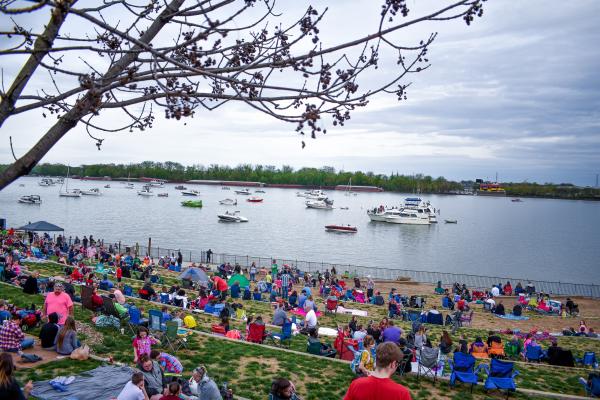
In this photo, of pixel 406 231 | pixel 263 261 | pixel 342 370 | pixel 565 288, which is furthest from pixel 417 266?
pixel 342 370

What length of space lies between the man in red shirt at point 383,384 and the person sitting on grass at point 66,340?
7.78 metres

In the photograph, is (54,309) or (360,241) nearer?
(54,309)

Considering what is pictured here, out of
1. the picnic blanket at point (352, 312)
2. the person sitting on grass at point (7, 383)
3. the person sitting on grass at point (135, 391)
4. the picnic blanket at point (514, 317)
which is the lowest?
the picnic blanket at point (514, 317)

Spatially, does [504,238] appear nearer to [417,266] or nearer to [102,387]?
[417,266]

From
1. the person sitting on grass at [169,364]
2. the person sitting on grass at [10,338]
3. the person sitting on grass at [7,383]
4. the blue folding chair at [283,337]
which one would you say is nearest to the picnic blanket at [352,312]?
the blue folding chair at [283,337]

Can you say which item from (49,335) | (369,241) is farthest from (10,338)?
(369,241)

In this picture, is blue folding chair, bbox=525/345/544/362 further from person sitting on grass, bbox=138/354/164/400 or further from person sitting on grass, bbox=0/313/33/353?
person sitting on grass, bbox=0/313/33/353

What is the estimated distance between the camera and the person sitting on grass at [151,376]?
24.1ft

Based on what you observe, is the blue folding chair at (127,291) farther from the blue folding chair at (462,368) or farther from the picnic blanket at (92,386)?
the blue folding chair at (462,368)

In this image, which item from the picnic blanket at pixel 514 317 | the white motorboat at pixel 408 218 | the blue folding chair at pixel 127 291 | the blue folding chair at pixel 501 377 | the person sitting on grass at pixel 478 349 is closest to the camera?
the blue folding chair at pixel 501 377

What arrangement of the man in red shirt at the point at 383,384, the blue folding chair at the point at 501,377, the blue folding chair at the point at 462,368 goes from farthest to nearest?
the blue folding chair at the point at 462,368 → the blue folding chair at the point at 501,377 → the man in red shirt at the point at 383,384

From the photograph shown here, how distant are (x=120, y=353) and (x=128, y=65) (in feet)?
25.1

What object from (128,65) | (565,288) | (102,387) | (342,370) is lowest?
(565,288)

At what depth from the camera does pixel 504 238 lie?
78.9 metres
